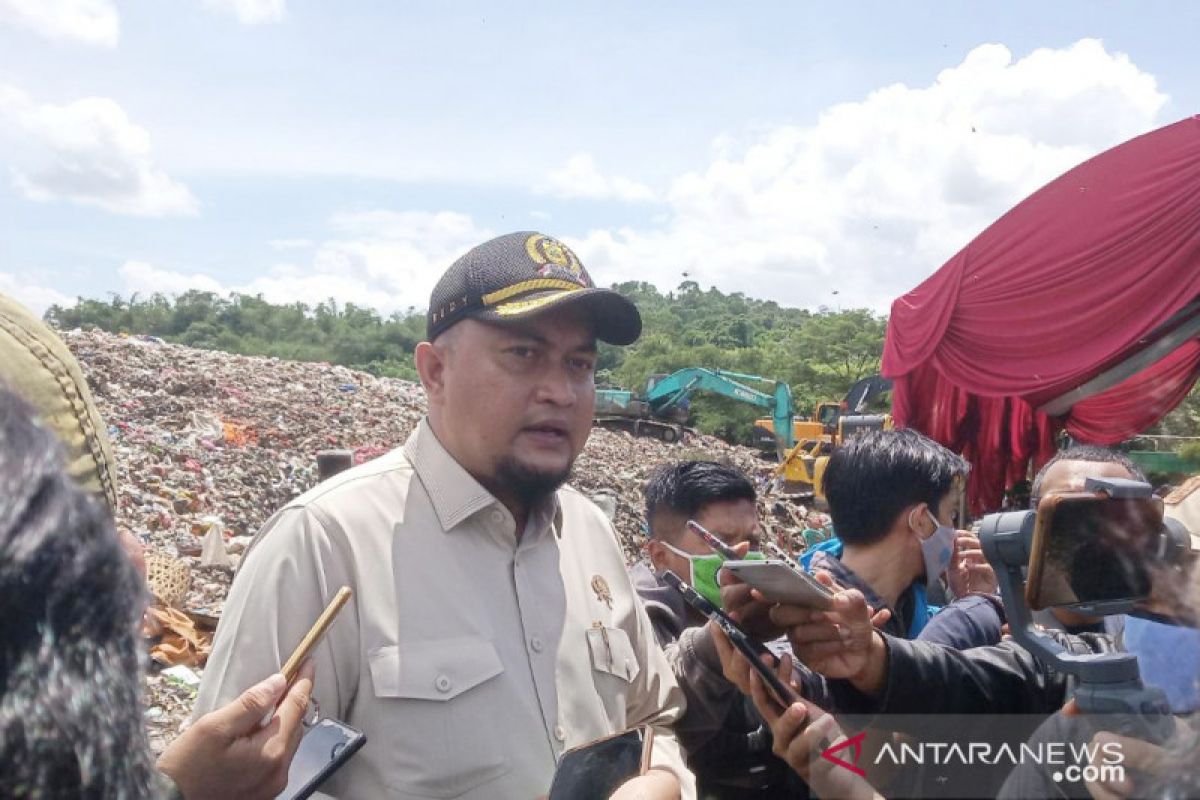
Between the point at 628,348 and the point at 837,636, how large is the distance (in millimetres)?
39217

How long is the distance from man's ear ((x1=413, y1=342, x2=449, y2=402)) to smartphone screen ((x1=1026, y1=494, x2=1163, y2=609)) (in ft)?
3.43

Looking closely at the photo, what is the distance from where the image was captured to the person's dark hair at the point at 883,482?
2.24 meters

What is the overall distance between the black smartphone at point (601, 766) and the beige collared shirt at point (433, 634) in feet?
0.49

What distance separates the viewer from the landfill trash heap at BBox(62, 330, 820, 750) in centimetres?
657

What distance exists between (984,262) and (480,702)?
510cm

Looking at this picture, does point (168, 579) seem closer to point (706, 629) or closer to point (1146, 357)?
point (706, 629)

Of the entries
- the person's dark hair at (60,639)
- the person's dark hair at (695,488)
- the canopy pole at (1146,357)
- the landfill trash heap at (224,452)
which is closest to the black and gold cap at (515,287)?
the person's dark hair at (60,639)

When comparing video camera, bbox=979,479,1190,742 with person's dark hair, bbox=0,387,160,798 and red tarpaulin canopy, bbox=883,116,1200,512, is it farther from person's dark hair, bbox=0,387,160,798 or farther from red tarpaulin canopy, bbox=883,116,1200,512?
red tarpaulin canopy, bbox=883,116,1200,512

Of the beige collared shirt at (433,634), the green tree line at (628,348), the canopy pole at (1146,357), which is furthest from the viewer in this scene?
the green tree line at (628,348)

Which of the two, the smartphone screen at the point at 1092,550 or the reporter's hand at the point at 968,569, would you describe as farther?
the reporter's hand at the point at 968,569

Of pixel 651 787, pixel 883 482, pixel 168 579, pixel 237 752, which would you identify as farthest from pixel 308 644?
pixel 168 579

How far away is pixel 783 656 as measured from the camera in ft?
5.26

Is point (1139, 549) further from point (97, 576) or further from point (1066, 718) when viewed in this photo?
point (97, 576)

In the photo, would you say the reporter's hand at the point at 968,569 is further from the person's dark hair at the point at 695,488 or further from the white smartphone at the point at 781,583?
the white smartphone at the point at 781,583
